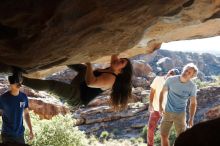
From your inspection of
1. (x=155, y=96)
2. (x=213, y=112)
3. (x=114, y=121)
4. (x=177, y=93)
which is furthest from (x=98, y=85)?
(x=114, y=121)

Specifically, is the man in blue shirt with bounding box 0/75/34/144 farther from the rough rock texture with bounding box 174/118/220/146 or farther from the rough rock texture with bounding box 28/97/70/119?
the rough rock texture with bounding box 28/97/70/119

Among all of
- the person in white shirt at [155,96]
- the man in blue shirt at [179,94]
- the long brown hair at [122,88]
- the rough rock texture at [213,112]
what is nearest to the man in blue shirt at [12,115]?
the long brown hair at [122,88]

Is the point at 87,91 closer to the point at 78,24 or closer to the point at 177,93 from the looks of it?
the point at 78,24

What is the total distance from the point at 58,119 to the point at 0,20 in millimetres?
11046

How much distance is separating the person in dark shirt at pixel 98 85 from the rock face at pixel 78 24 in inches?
12.3

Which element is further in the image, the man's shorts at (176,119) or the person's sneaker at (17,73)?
the man's shorts at (176,119)

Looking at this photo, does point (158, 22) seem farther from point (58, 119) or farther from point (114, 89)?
point (58, 119)

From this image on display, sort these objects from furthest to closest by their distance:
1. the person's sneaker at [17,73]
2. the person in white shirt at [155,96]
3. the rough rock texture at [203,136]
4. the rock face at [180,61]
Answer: the rock face at [180,61]
the person in white shirt at [155,96]
the person's sneaker at [17,73]
the rough rock texture at [203,136]

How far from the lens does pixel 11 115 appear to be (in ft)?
26.2

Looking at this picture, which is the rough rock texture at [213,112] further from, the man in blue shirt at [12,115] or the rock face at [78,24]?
the man in blue shirt at [12,115]

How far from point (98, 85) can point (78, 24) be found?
1.62m

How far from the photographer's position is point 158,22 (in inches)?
293

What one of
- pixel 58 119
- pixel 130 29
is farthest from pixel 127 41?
pixel 58 119

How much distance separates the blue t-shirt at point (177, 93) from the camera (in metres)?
9.01
